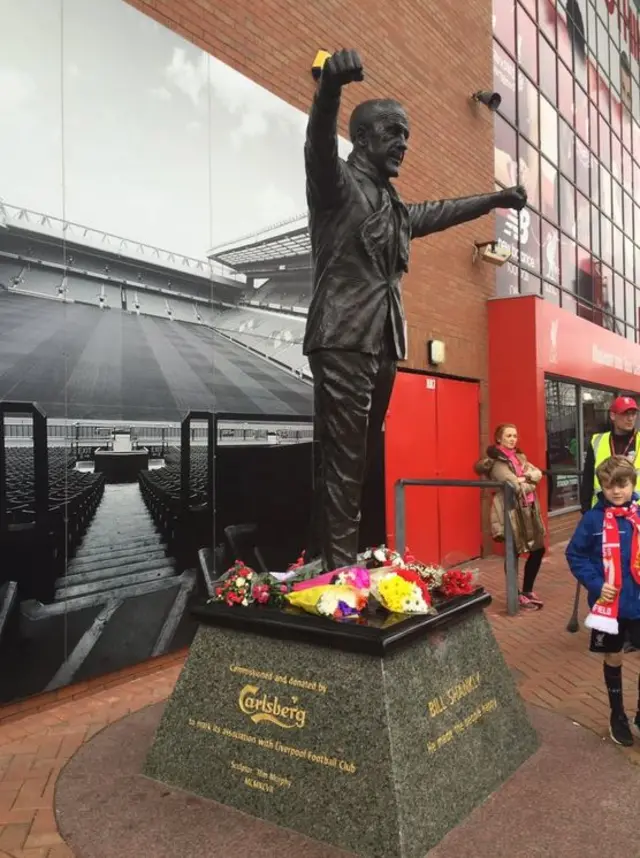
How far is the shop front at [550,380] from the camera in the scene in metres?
9.26

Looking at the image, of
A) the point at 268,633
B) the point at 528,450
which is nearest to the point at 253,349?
the point at 268,633

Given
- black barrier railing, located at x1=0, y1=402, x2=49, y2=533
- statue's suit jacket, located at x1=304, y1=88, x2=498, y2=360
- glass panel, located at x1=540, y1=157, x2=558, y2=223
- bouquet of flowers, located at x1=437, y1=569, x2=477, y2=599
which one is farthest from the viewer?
glass panel, located at x1=540, y1=157, x2=558, y2=223

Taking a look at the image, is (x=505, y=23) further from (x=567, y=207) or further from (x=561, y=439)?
Answer: (x=561, y=439)

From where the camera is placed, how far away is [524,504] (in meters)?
6.39

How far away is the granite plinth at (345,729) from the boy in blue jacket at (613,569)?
2.18ft

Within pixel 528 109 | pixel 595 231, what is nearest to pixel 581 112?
pixel 595 231

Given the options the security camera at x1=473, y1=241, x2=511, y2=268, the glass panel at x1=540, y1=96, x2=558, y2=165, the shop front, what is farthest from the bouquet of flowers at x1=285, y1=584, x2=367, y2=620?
the glass panel at x1=540, y1=96, x2=558, y2=165

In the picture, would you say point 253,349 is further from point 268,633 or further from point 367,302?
point 268,633

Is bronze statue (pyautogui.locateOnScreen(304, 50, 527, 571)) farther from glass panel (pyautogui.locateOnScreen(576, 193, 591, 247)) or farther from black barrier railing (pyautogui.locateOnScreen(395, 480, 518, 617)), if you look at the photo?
glass panel (pyautogui.locateOnScreen(576, 193, 591, 247))

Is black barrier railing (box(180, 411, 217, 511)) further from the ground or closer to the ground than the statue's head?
closer to the ground

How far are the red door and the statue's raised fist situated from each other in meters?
5.11

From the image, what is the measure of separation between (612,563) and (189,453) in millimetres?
3001

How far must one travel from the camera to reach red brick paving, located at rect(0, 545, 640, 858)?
9.14 feet

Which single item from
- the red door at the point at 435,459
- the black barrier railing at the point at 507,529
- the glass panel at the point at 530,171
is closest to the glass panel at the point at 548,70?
the glass panel at the point at 530,171
